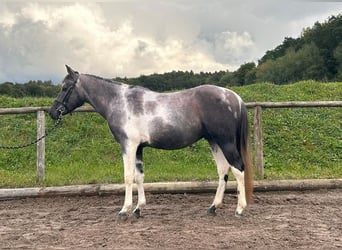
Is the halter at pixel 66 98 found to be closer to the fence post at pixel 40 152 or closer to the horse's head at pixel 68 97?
the horse's head at pixel 68 97

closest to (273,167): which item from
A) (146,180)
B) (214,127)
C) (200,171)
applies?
(200,171)

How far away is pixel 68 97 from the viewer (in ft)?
17.7

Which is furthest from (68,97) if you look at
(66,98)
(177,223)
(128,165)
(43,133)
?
(177,223)

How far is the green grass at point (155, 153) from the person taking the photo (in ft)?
23.8

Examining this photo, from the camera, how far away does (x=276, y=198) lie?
20.0 feet

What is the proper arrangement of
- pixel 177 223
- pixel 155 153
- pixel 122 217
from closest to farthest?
pixel 177 223 < pixel 122 217 < pixel 155 153

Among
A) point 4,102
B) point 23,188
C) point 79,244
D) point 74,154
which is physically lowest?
point 79,244

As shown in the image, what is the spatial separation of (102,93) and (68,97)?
1.44ft

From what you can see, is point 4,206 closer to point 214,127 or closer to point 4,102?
point 214,127

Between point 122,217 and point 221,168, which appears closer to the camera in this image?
point 122,217

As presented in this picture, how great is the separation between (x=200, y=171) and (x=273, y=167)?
1.49 meters

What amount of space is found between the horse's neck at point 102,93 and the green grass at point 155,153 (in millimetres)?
1836

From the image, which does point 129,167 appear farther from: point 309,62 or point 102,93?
point 309,62

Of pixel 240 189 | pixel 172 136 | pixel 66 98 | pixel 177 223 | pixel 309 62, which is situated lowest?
pixel 177 223
